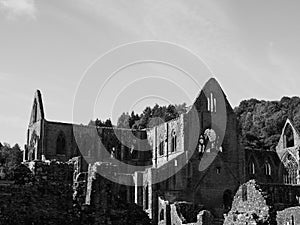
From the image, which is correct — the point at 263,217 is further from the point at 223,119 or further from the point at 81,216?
the point at 223,119

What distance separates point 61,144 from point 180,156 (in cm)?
1635

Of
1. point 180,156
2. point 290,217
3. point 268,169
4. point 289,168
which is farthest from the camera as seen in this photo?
point 268,169

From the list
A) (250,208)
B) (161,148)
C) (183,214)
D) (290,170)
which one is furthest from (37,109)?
(250,208)

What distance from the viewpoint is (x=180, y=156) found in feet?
170

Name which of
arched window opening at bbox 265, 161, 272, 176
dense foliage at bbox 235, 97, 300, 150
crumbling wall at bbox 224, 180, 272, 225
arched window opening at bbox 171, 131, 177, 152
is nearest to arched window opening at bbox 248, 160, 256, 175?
arched window opening at bbox 265, 161, 272, 176

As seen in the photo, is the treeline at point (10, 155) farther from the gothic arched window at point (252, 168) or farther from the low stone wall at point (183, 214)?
the low stone wall at point (183, 214)

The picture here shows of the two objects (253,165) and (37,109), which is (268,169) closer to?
(253,165)

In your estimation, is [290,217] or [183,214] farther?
[183,214]

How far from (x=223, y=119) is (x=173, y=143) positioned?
589cm

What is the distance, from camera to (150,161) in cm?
6259

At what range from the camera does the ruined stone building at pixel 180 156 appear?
152ft

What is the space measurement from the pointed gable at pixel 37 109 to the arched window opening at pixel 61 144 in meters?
2.98

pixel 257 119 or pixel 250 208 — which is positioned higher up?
pixel 257 119

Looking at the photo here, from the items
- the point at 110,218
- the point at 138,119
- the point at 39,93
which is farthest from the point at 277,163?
the point at 110,218
